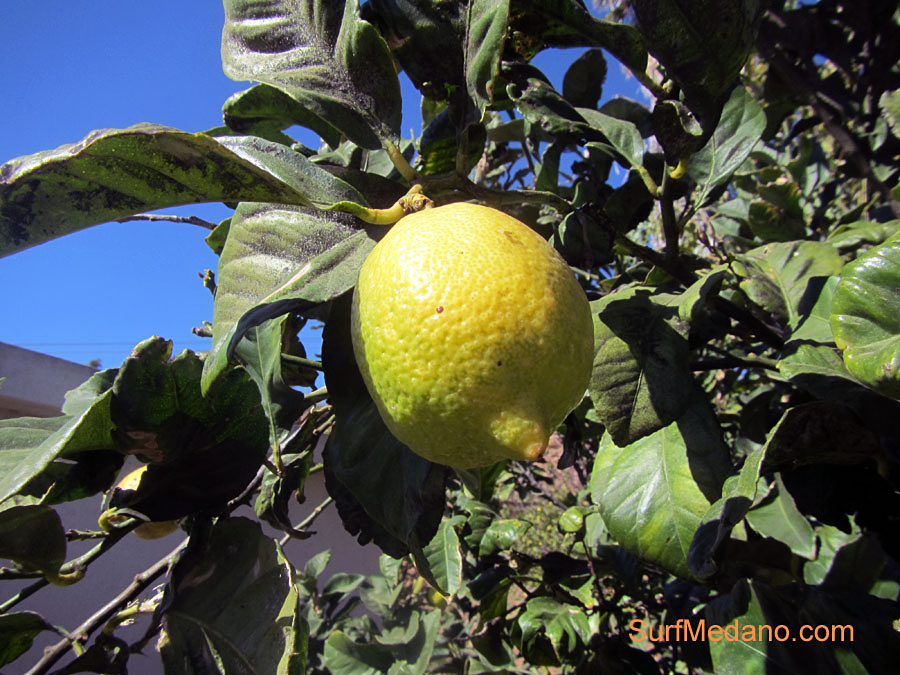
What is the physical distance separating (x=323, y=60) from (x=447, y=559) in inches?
54.2

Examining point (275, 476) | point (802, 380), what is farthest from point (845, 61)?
point (275, 476)

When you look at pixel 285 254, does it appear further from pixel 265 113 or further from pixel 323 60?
pixel 265 113

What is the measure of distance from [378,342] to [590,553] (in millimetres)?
1380

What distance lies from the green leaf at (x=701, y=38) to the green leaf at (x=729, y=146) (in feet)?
0.88

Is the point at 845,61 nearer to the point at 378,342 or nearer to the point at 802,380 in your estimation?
the point at 802,380

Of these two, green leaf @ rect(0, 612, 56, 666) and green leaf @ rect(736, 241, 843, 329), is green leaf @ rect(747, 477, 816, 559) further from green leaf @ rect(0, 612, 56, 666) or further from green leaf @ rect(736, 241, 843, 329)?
green leaf @ rect(0, 612, 56, 666)

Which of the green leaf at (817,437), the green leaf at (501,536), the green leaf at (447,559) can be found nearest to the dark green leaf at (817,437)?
the green leaf at (817,437)

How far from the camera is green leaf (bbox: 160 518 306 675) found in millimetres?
666

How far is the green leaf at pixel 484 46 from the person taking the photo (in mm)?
567

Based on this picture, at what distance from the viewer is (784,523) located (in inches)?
46.5

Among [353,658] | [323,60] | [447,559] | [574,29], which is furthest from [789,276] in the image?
[353,658]

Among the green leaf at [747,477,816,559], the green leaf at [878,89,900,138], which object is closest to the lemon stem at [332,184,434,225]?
the green leaf at [747,477,816,559]

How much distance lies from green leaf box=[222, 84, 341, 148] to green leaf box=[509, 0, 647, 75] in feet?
1.07

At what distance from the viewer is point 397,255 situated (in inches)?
20.3
